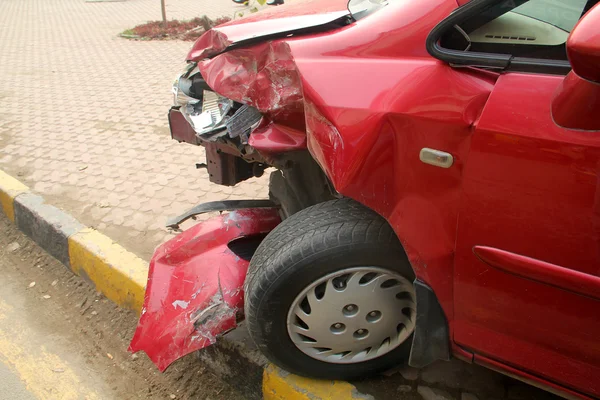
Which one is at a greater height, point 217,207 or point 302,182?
point 302,182

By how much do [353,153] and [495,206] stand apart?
0.46 m

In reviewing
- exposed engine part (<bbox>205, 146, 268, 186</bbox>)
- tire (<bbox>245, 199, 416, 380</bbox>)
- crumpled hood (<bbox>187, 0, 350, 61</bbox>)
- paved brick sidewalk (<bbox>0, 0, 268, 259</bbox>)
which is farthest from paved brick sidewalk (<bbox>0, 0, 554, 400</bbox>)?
crumpled hood (<bbox>187, 0, 350, 61</bbox>)

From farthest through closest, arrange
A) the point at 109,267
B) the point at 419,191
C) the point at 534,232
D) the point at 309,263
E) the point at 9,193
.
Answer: the point at 9,193 < the point at 109,267 < the point at 309,263 < the point at 419,191 < the point at 534,232

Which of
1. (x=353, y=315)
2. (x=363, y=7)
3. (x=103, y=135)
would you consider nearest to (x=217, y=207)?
(x=353, y=315)

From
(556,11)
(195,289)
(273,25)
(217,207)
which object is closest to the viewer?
(556,11)

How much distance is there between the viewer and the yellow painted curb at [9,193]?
3.86 meters

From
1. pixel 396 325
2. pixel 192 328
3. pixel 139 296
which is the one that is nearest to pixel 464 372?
pixel 396 325

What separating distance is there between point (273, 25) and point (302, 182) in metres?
0.71

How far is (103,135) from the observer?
5172mm

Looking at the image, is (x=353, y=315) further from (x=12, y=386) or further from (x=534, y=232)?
(x=12, y=386)

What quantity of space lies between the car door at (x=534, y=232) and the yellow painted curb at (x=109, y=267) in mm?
1903

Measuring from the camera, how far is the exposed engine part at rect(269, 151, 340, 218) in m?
2.35

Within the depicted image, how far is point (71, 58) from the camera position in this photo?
888 centimetres

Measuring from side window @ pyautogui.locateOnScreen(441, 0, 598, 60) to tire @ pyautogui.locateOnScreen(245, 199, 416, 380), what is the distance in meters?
0.67
